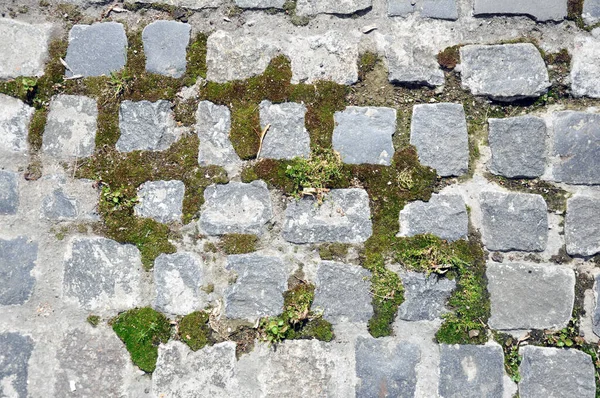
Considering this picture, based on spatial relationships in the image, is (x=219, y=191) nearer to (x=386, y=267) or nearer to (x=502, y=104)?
(x=386, y=267)

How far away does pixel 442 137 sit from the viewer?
303cm

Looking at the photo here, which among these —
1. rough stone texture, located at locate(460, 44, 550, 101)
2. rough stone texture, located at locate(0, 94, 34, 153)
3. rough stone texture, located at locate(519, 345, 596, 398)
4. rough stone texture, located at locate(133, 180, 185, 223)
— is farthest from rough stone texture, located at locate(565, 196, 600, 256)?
rough stone texture, located at locate(0, 94, 34, 153)

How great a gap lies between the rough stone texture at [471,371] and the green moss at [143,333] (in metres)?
1.56

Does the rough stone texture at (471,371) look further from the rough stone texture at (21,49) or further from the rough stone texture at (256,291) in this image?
the rough stone texture at (21,49)

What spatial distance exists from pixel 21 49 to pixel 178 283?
1638 millimetres

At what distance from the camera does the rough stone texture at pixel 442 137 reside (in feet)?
9.90

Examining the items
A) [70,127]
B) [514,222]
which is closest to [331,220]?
[514,222]

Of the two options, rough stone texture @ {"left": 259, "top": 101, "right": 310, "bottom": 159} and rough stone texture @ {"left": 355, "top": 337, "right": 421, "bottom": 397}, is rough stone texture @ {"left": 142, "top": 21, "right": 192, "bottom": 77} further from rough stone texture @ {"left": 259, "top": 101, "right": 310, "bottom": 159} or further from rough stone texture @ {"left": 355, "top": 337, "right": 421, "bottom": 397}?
rough stone texture @ {"left": 355, "top": 337, "right": 421, "bottom": 397}

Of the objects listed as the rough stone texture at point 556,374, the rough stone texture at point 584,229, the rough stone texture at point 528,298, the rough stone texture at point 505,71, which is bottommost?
the rough stone texture at point 556,374

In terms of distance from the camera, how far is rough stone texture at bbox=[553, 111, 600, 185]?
3021 mm

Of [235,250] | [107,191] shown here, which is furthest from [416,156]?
[107,191]

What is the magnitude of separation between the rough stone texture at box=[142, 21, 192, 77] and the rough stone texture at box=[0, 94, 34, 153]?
0.76 m

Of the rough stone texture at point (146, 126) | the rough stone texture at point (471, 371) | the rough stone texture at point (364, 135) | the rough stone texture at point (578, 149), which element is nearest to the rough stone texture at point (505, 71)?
the rough stone texture at point (578, 149)

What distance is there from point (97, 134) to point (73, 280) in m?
0.84
